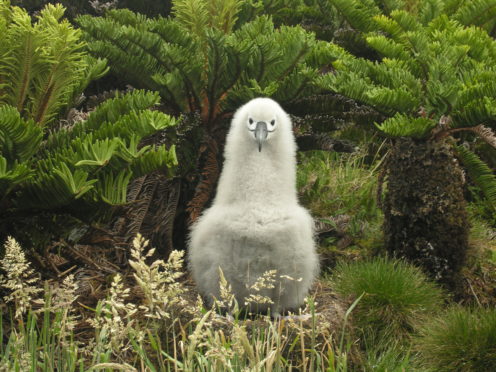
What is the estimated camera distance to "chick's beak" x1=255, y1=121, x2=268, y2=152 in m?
3.59

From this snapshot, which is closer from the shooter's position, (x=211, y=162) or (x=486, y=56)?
(x=211, y=162)

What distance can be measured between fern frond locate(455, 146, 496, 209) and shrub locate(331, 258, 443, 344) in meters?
0.90

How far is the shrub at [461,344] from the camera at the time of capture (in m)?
4.09

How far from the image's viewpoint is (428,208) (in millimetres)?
5047

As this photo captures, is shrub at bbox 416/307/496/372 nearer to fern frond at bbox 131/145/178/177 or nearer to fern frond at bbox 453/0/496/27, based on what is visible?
fern frond at bbox 131/145/178/177

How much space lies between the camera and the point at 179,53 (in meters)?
4.89

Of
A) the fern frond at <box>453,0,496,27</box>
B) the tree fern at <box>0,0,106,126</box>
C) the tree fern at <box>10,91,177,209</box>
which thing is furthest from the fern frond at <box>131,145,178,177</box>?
the fern frond at <box>453,0,496,27</box>

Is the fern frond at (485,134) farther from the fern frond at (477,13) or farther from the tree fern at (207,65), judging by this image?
the fern frond at (477,13)

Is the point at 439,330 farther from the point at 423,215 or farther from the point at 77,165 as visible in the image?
the point at 77,165

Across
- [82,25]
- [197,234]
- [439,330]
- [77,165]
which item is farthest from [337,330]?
[82,25]

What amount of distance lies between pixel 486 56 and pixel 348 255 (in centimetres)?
210

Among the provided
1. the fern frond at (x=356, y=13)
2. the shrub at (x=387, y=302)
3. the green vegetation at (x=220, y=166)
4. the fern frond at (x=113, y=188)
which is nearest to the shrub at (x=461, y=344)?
the green vegetation at (x=220, y=166)

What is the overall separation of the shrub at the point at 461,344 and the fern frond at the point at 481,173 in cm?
112

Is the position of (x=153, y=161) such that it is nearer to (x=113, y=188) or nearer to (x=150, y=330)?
(x=113, y=188)
